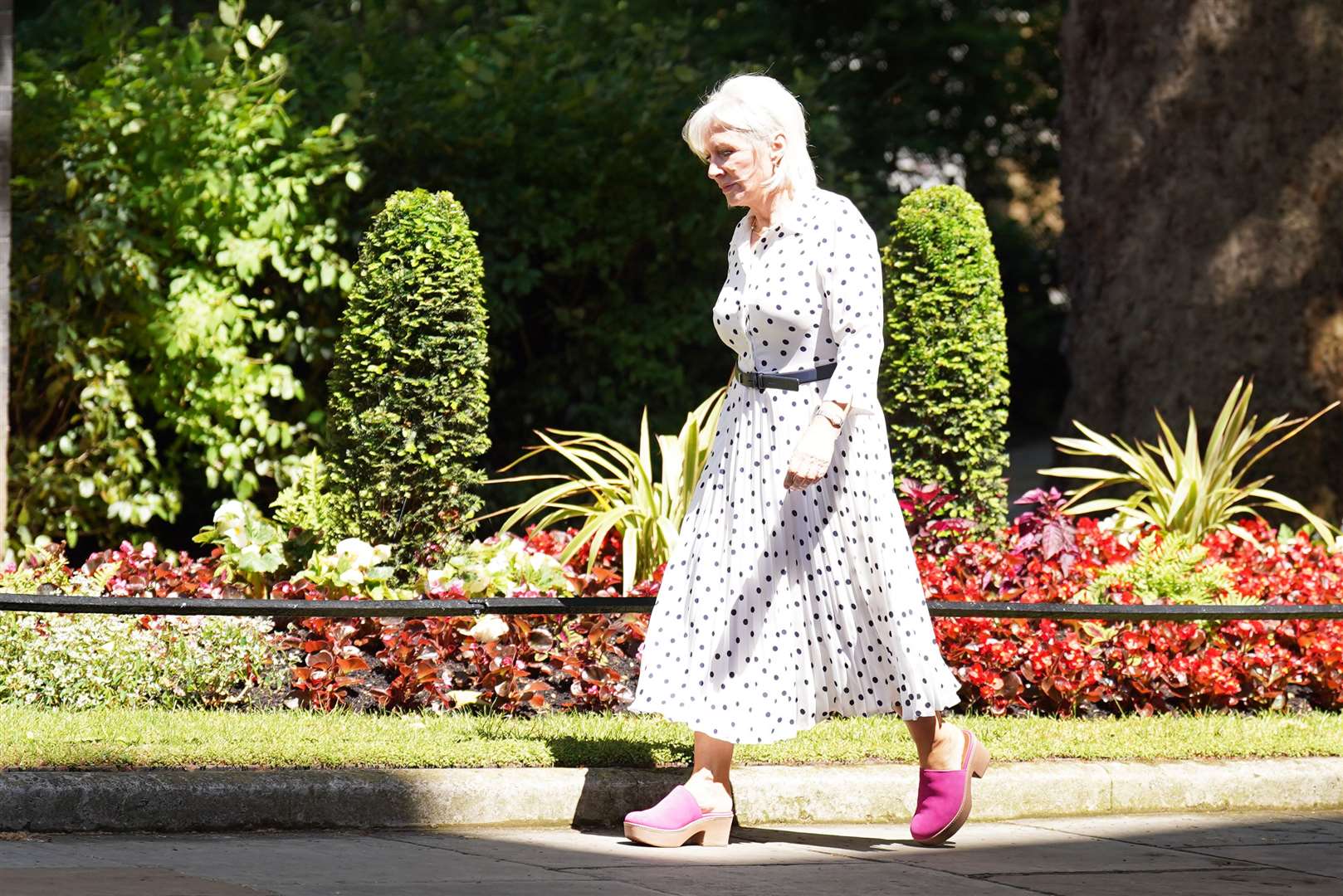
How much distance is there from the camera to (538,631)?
6.62 m

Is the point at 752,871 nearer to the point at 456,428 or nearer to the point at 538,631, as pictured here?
the point at 538,631

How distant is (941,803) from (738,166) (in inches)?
71.2

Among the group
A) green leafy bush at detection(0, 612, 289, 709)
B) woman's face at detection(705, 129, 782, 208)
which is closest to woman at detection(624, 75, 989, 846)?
woman's face at detection(705, 129, 782, 208)

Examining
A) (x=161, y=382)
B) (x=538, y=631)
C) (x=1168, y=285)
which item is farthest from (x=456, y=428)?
(x=1168, y=285)

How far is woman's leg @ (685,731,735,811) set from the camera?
16.4ft

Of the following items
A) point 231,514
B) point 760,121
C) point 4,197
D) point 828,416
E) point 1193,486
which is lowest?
point 231,514

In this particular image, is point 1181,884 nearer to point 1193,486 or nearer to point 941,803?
point 941,803

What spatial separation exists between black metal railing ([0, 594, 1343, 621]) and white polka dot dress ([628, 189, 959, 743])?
0.84 meters

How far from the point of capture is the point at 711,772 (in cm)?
503

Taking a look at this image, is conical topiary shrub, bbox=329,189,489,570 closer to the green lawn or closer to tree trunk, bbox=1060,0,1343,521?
the green lawn

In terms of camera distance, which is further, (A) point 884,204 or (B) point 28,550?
(A) point 884,204

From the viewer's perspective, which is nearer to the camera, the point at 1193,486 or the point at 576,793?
the point at 576,793

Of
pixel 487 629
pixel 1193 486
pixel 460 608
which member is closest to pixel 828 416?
pixel 460 608

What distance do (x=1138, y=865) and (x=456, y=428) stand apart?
11.4ft
